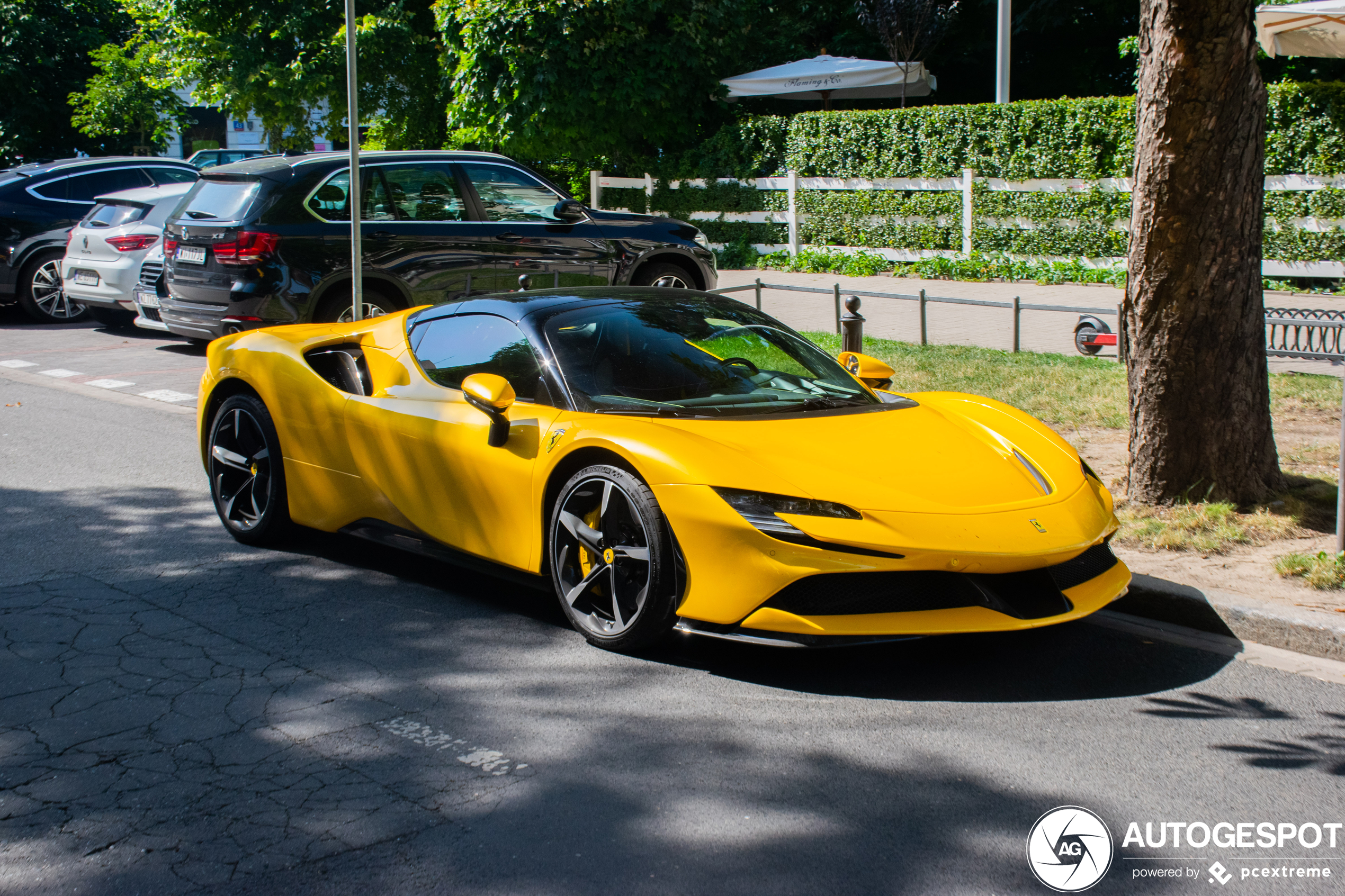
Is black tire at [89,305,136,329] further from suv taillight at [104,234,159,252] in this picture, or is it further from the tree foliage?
the tree foliage

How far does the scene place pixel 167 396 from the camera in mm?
10430

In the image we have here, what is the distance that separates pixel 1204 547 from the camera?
5555 mm

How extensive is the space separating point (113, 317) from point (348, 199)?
279 inches

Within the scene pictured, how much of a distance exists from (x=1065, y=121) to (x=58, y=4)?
29.2 metres

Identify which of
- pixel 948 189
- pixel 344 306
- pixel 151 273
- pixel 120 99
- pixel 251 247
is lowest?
pixel 344 306

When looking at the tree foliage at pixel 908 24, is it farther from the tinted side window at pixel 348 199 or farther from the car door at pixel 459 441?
the car door at pixel 459 441

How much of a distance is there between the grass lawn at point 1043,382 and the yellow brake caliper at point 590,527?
453cm

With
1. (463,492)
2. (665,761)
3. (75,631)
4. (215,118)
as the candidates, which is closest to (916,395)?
(463,492)

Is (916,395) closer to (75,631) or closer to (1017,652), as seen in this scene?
(1017,652)

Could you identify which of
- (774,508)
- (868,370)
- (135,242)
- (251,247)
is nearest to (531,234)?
(251,247)

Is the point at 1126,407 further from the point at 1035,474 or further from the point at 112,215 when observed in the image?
the point at 112,215

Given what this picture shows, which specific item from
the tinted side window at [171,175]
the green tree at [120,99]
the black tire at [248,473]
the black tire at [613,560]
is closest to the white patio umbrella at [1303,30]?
the black tire at [613,560]

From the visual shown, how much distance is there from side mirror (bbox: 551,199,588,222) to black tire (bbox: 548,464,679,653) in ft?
22.8

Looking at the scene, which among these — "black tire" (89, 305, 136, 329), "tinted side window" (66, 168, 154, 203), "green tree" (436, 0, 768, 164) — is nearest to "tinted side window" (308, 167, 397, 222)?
"black tire" (89, 305, 136, 329)
